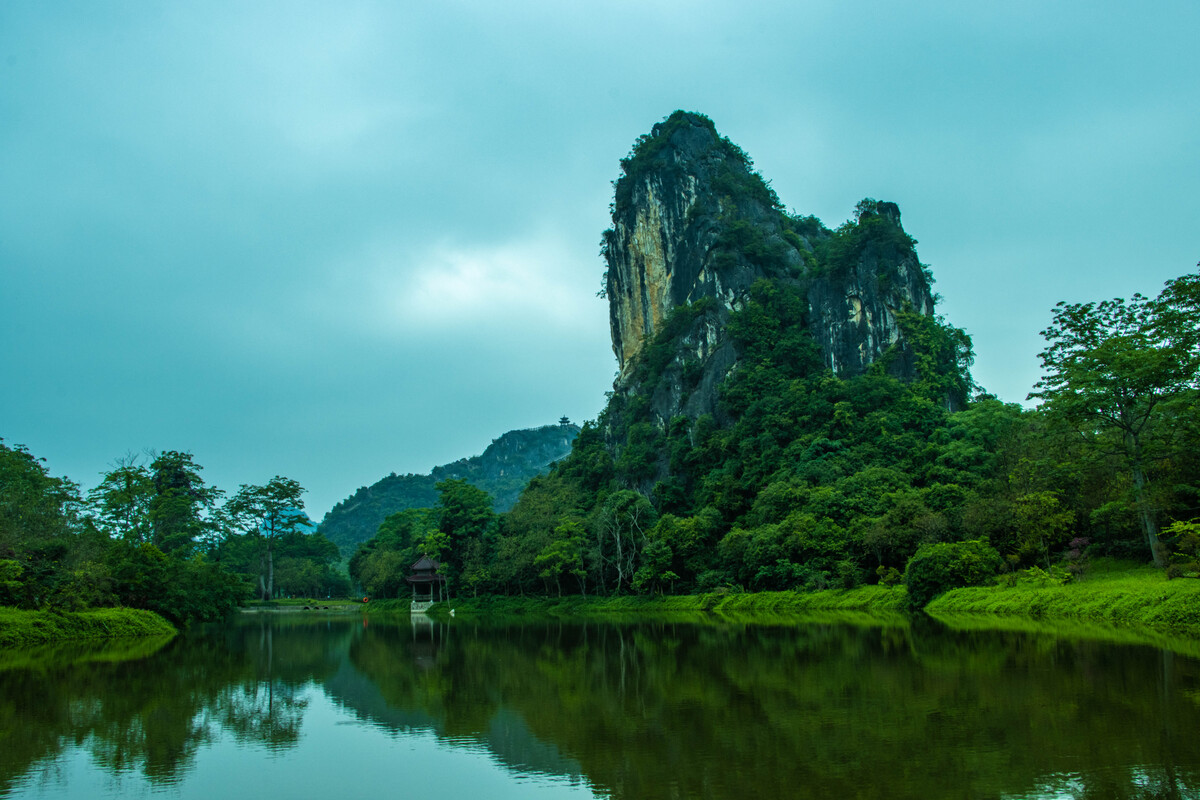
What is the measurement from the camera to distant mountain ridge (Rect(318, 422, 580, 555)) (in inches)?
5384

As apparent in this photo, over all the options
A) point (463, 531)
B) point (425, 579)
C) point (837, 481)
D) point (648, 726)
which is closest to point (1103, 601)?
point (648, 726)

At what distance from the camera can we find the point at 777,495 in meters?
41.8

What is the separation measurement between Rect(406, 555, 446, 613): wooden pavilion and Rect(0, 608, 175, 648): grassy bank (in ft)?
70.8

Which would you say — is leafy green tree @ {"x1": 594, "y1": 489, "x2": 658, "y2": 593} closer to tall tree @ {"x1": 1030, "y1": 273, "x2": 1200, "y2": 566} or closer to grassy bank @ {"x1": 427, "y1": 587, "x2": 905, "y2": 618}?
grassy bank @ {"x1": 427, "y1": 587, "x2": 905, "y2": 618}

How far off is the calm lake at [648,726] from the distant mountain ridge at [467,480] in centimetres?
10145

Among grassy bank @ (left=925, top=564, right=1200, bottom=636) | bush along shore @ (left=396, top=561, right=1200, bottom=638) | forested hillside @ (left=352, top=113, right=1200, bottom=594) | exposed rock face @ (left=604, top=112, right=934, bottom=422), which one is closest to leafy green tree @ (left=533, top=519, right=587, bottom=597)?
forested hillside @ (left=352, top=113, right=1200, bottom=594)

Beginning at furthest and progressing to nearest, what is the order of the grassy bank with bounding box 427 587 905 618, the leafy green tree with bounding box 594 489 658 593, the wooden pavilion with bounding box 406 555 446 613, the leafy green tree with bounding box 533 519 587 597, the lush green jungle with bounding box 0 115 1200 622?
the wooden pavilion with bounding box 406 555 446 613, the leafy green tree with bounding box 594 489 658 593, the leafy green tree with bounding box 533 519 587 597, the grassy bank with bounding box 427 587 905 618, the lush green jungle with bounding box 0 115 1200 622

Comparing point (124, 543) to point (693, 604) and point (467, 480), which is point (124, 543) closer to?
point (693, 604)

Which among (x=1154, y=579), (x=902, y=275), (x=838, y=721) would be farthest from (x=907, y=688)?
(x=902, y=275)

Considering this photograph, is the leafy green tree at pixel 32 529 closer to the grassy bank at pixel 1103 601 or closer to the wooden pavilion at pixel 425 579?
the wooden pavilion at pixel 425 579

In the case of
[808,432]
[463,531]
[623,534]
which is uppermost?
[808,432]

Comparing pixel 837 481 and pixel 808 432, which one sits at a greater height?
pixel 808 432

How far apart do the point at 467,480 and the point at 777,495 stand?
104m

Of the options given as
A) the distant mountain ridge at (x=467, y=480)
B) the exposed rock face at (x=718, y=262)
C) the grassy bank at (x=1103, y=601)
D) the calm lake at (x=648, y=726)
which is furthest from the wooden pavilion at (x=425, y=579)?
the distant mountain ridge at (x=467, y=480)
